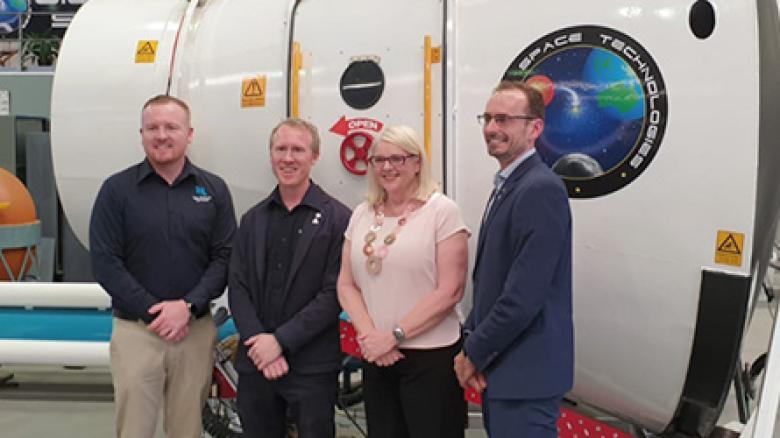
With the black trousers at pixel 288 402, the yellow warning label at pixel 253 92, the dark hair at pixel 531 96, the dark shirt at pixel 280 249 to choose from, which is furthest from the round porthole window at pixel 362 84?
the black trousers at pixel 288 402

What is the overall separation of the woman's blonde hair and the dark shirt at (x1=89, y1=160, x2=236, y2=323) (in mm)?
682

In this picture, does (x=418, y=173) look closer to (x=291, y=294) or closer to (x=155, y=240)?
(x=291, y=294)

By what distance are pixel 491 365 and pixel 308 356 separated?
0.70 metres

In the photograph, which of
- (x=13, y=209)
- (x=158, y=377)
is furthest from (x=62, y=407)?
(x=158, y=377)

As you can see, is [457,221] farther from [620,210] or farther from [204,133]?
[204,133]

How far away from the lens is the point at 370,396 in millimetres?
2395

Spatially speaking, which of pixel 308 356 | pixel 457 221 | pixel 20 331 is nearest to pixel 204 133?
pixel 308 356

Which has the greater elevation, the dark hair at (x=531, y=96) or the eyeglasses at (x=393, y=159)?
the dark hair at (x=531, y=96)

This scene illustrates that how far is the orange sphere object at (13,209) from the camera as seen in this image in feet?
17.4

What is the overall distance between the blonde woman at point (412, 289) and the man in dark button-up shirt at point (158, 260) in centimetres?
67

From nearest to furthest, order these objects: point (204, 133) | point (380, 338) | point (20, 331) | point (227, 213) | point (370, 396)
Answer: point (380, 338) → point (370, 396) → point (227, 213) → point (204, 133) → point (20, 331)

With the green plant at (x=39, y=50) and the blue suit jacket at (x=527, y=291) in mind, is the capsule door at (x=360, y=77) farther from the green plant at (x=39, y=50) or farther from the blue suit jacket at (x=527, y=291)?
the green plant at (x=39, y=50)

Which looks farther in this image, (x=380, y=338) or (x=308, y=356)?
(x=308, y=356)

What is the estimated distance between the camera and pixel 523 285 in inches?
74.9
